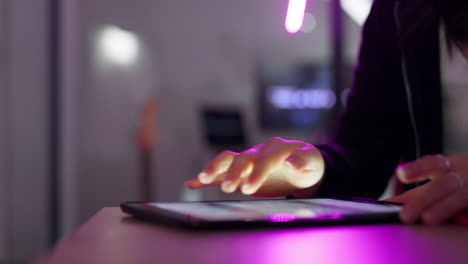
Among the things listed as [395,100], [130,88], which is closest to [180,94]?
[130,88]

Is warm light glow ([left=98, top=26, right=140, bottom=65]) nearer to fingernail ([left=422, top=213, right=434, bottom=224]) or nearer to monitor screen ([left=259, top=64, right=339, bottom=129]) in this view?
monitor screen ([left=259, top=64, right=339, bottom=129])

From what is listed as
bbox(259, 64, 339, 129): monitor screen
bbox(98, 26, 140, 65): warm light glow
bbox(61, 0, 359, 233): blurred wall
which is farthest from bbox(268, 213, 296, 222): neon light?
bbox(259, 64, 339, 129): monitor screen

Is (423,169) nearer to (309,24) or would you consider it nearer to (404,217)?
(404,217)

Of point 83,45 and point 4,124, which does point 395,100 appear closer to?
point 4,124

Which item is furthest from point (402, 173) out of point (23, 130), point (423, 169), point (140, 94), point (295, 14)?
point (140, 94)

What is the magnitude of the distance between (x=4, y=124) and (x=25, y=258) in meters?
0.83

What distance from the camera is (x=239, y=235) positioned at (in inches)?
18.8

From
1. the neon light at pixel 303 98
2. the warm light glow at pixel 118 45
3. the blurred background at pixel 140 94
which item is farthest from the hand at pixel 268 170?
the neon light at pixel 303 98

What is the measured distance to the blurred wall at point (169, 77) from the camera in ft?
13.4

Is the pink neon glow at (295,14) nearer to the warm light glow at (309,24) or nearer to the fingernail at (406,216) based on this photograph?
the fingernail at (406,216)

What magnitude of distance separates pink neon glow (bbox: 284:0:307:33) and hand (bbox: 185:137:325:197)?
0.60 feet

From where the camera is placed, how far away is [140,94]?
4.21m

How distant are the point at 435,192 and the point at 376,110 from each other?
0.59m

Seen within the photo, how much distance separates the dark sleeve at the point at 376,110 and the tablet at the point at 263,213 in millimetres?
427
